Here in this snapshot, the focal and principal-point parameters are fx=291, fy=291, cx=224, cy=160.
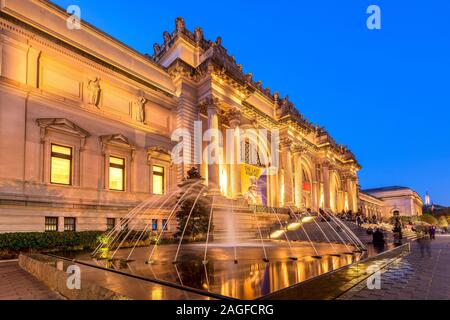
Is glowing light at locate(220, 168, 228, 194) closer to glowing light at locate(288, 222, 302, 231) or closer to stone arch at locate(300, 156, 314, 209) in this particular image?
glowing light at locate(288, 222, 302, 231)

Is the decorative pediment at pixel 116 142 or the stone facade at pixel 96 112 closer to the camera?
the stone facade at pixel 96 112

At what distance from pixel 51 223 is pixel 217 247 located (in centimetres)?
1084

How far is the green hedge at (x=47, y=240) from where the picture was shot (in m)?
14.5

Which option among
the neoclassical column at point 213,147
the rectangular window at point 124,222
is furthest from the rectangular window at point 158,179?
the neoclassical column at point 213,147

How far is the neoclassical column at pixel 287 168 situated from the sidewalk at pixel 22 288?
3519 cm

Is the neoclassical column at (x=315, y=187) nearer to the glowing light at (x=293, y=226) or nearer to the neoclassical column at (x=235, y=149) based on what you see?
the glowing light at (x=293, y=226)

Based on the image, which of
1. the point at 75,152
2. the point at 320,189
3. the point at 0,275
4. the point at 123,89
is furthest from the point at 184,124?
the point at 320,189

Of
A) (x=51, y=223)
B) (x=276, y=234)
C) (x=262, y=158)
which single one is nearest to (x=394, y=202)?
(x=262, y=158)

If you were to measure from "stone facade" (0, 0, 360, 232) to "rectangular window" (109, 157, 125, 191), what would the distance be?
36cm

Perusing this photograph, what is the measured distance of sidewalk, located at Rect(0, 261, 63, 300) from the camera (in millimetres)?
6645

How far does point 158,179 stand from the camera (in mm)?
26938

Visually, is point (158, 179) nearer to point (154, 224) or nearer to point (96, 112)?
point (154, 224)
